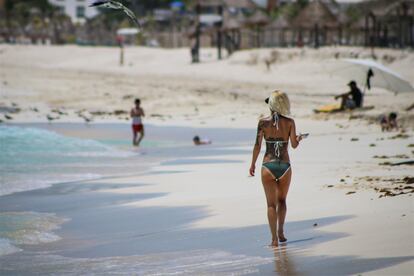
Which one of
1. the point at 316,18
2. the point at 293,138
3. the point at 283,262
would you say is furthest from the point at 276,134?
the point at 316,18

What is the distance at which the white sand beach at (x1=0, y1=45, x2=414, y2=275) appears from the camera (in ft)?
25.5

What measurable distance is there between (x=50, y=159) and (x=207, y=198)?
6.76 m

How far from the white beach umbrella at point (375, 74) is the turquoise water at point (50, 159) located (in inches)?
236

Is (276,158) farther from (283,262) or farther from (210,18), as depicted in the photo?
(210,18)

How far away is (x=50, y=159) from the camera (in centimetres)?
1745

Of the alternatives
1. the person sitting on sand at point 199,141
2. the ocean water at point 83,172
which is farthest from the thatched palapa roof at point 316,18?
the person sitting on sand at point 199,141

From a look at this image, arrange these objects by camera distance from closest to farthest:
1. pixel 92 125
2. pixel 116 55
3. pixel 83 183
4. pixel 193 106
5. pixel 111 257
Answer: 1. pixel 111 257
2. pixel 83 183
3. pixel 92 125
4. pixel 193 106
5. pixel 116 55

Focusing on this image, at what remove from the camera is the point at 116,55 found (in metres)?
63.7

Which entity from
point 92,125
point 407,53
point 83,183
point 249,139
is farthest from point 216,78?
point 83,183

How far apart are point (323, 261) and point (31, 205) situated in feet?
17.9

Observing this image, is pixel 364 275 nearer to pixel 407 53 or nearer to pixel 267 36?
pixel 407 53

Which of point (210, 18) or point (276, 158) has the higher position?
point (210, 18)

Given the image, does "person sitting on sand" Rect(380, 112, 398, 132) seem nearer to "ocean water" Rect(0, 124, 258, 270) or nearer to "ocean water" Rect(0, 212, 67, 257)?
"ocean water" Rect(0, 124, 258, 270)

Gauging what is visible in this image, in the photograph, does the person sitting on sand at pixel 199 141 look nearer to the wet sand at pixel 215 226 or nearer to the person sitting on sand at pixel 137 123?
the person sitting on sand at pixel 137 123
